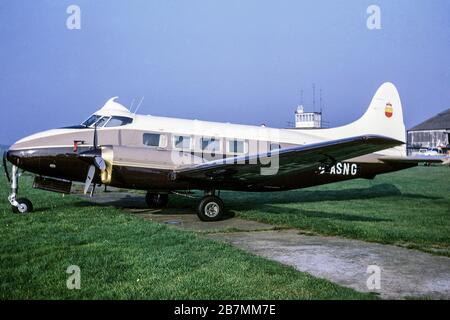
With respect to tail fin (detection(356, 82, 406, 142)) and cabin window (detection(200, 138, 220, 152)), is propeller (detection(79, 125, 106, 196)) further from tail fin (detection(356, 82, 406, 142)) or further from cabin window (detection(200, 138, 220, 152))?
tail fin (detection(356, 82, 406, 142))

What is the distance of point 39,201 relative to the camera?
43.0 ft

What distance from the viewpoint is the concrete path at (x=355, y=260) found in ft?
16.7

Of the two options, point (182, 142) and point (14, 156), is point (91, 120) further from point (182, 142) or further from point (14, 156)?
point (182, 142)

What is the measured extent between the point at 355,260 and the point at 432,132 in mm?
73784

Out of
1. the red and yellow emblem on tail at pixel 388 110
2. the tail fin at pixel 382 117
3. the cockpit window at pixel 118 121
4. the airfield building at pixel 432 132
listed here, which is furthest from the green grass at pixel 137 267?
the airfield building at pixel 432 132

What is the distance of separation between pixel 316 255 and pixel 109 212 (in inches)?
248

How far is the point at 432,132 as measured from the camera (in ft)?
232

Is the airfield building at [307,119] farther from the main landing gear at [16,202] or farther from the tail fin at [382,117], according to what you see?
the main landing gear at [16,202]

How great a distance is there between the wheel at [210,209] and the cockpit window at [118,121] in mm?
3168

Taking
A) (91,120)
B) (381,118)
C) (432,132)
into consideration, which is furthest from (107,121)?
(432,132)

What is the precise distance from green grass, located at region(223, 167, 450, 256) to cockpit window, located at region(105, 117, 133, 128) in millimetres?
4206

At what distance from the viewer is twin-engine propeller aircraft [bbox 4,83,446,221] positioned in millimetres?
9703

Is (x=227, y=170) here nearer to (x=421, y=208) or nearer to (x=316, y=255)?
(x=316, y=255)

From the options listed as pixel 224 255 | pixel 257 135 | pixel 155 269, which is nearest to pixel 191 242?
pixel 224 255
